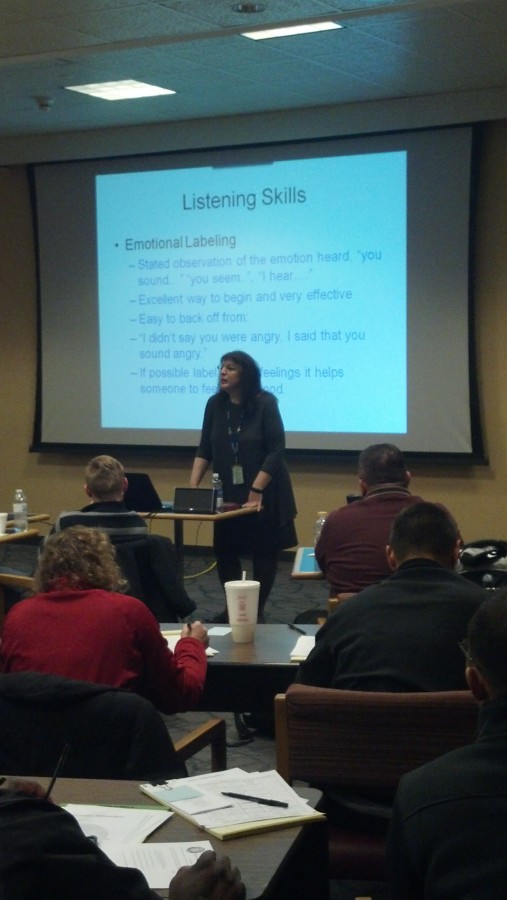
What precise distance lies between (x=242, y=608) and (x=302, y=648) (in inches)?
9.6

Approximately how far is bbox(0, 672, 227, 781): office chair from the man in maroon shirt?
1628 mm

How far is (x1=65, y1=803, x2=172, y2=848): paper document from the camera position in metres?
1.92

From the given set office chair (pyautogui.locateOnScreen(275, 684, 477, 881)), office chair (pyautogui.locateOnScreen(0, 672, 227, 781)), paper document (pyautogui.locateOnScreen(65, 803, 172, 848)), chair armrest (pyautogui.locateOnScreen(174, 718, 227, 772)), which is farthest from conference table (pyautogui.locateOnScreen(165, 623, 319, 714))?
paper document (pyautogui.locateOnScreen(65, 803, 172, 848))

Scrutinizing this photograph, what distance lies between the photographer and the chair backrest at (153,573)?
178 inches

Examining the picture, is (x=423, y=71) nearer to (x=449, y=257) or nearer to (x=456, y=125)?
(x=456, y=125)

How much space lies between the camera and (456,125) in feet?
24.4

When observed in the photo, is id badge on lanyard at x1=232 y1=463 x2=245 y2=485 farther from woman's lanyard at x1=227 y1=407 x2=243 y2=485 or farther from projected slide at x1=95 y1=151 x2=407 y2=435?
projected slide at x1=95 y1=151 x2=407 y2=435

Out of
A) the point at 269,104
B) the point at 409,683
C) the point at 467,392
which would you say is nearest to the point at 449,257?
the point at 467,392

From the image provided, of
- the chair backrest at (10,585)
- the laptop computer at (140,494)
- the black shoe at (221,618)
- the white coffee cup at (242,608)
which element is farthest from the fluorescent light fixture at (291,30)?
the white coffee cup at (242,608)

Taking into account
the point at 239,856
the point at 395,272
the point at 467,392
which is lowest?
the point at 239,856

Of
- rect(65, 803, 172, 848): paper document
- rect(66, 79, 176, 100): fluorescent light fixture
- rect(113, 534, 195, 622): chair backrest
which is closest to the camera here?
rect(65, 803, 172, 848): paper document

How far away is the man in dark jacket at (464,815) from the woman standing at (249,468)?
4659mm

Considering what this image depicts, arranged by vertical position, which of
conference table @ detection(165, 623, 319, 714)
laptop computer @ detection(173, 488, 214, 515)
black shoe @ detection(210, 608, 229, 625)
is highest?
laptop computer @ detection(173, 488, 214, 515)

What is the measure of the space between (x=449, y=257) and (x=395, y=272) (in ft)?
1.28
